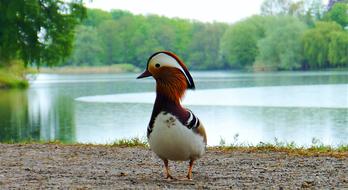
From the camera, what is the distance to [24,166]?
7730 mm

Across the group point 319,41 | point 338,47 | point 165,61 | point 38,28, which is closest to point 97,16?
point 319,41

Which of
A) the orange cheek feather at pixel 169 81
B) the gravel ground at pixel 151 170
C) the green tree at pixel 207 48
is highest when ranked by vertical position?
the orange cheek feather at pixel 169 81

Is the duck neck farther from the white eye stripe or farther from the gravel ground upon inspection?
the gravel ground

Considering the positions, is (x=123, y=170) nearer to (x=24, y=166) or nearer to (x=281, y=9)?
(x=24, y=166)

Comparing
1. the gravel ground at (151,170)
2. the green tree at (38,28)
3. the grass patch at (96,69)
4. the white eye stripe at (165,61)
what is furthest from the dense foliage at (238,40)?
the white eye stripe at (165,61)

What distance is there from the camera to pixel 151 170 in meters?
7.31

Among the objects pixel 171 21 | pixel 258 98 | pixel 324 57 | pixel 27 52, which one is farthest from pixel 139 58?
pixel 27 52

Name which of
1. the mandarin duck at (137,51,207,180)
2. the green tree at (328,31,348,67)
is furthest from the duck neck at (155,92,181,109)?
the green tree at (328,31,348,67)

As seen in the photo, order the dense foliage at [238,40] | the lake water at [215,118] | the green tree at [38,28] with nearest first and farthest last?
the lake water at [215,118], the green tree at [38,28], the dense foliage at [238,40]

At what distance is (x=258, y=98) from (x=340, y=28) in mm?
43721

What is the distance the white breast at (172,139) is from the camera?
593cm

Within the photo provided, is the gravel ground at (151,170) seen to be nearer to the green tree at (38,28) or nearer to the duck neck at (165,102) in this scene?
the duck neck at (165,102)

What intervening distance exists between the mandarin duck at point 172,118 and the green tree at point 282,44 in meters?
73.0

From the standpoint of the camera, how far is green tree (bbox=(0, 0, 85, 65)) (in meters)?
25.7
